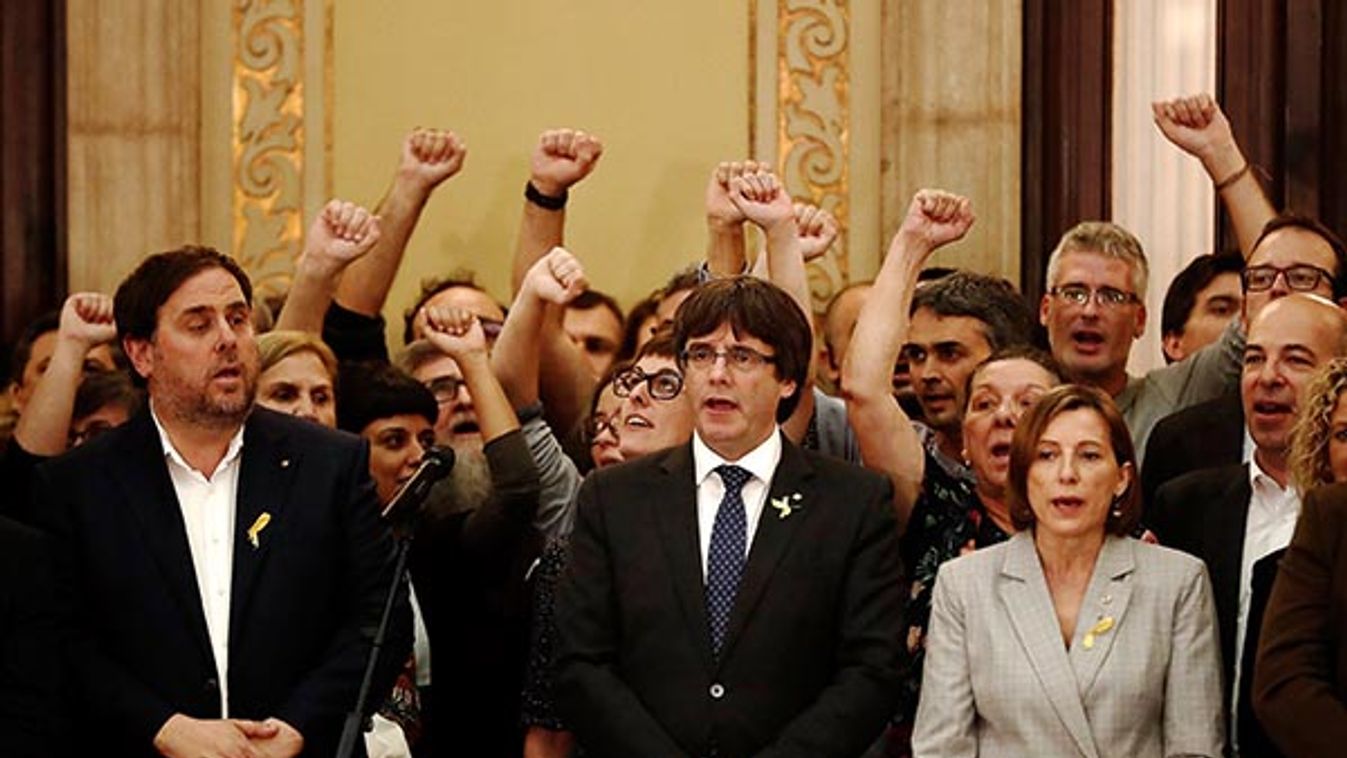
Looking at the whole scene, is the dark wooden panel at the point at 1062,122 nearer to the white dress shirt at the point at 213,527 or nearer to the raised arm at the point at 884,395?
the raised arm at the point at 884,395

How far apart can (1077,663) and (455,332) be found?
1.76 metres

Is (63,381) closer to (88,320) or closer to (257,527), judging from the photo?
(88,320)

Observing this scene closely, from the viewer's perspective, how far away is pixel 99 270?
767cm

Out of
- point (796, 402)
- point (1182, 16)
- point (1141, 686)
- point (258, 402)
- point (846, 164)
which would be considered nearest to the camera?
point (1141, 686)

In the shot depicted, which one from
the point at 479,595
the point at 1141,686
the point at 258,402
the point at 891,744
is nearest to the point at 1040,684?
the point at 1141,686

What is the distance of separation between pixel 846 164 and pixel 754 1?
532 mm

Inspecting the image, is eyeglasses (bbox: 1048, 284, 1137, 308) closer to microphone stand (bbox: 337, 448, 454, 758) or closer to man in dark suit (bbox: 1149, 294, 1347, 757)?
man in dark suit (bbox: 1149, 294, 1347, 757)

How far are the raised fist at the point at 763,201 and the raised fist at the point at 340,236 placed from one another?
1.04m

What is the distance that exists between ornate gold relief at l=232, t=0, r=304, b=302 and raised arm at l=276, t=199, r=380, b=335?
1.40 meters

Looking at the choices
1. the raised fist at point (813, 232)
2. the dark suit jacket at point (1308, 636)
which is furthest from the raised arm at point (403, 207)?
the dark suit jacket at point (1308, 636)

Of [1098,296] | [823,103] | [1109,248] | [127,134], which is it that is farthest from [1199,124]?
[127,134]

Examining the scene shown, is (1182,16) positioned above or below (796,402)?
above

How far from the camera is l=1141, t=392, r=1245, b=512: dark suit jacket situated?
18.4ft

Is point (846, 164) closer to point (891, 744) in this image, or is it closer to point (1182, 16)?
point (1182, 16)
